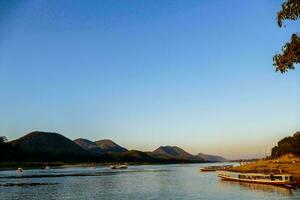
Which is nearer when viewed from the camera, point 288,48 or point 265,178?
point 288,48

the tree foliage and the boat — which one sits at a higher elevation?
the tree foliage

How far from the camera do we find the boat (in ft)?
305

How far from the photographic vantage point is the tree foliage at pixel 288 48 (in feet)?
75.8

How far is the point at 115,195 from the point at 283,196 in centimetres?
3189

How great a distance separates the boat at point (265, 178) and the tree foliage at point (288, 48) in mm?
70816

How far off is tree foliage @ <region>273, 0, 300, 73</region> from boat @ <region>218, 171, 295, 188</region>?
70.8m

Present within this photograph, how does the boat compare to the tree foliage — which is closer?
the tree foliage

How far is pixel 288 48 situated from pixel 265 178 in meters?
84.2

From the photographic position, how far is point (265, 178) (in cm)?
10356

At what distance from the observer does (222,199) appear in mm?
72500

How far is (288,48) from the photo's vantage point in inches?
970

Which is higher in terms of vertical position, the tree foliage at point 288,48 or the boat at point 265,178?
the tree foliage at point 288,48

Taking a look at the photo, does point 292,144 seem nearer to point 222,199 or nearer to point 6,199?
point 222,199

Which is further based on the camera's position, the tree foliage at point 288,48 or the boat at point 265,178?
the boat at point 265,178
